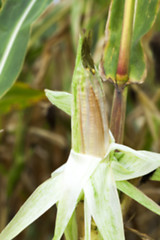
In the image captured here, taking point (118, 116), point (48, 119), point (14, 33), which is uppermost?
point (14, 33)

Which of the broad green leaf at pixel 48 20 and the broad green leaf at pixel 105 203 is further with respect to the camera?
the broad green leaf at pixel 48 20

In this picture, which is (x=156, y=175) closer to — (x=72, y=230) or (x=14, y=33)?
(x=72, y=230)

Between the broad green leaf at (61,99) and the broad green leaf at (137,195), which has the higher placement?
the broad green leaf at (61,99)

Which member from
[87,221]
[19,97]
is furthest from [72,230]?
[19,97]

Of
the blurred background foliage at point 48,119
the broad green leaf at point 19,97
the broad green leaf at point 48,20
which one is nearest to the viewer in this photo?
the broad green leaf at point 19,97

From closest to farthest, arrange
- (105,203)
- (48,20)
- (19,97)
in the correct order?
(105,203), (19,97), (48,20)

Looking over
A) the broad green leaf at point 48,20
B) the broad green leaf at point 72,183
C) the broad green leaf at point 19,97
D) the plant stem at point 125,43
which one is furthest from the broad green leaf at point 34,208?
the broad green leaf at point 48,20

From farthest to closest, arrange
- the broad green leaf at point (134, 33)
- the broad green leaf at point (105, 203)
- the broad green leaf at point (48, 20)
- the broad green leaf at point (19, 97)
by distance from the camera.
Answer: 1. the broad green leaf at point (48, 20)
2. the broad green leaf at point (19, 97)
3. the broad green leaf at point (134, 33)
4. the broad green leaf at point (105, 203)

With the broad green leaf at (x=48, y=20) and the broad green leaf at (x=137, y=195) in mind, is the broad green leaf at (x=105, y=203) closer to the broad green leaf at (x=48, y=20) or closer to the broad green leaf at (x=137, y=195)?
the broad green leaf at (x=137, y=195)

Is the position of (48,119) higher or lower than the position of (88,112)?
lower
